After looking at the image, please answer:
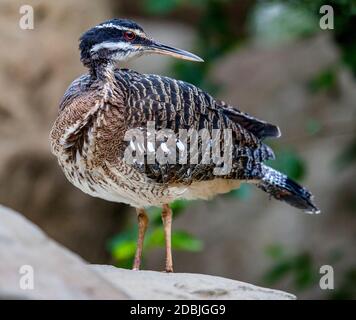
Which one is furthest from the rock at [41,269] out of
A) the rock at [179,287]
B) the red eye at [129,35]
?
the red eye at [129,35]

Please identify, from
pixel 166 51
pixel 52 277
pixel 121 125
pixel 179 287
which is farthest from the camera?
pixel 166 51

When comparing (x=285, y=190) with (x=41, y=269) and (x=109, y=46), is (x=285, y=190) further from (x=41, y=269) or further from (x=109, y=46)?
(x=41, y=269)

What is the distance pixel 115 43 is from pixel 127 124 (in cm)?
49

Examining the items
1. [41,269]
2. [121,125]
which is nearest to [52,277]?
[41,269]

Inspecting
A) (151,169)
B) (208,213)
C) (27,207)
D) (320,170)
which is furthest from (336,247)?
(151,169)

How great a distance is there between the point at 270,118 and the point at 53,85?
2.42m

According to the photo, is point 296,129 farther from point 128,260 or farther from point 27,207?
point 128,260

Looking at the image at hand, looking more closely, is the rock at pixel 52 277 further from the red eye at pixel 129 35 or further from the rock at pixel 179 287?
the red eye at pixel 129 35

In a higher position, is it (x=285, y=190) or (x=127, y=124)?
(x=127, y=124)

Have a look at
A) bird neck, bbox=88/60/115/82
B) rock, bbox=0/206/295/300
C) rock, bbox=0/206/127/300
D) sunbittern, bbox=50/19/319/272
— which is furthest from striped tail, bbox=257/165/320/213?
rock, bbox=0/206/127/300

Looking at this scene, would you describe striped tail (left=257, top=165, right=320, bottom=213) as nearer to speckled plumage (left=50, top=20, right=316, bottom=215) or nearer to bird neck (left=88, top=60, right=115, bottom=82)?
speckled plumage (left=50, top=20, right=316, bottom=215)

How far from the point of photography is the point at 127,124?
16.3 ft

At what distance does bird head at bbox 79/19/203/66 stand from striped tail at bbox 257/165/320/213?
3.56ft

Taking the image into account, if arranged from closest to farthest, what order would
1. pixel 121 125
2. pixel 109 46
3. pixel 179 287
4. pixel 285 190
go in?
pixel 179 287 < pixel 121 125 < pixel 109 46 < pixel 285 190
